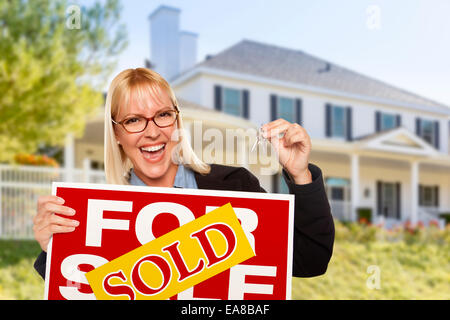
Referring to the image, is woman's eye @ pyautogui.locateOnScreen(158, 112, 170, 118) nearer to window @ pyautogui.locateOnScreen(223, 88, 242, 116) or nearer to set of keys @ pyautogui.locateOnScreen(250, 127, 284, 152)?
set of keys @ pyautogui.locateOnScreen(250, 127, 284, 152)

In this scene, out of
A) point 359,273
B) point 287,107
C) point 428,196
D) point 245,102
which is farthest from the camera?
point 428,196

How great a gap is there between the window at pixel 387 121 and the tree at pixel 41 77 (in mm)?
12465

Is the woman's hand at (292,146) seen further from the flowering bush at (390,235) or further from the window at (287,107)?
the window at (287,107)

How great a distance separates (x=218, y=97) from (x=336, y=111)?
5101mm

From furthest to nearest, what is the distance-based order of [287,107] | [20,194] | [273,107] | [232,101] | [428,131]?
[428,131] < [287,107] < [273,107] < [232,101] < [20,194]

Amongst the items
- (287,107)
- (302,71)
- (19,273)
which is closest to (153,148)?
(19,273)

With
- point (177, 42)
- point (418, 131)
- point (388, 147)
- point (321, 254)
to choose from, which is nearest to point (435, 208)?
point (418, 131)

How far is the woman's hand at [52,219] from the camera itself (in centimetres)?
141

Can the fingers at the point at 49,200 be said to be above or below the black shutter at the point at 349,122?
below

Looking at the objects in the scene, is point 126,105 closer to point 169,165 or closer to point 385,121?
point 169,165

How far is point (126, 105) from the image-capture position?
1.59 metres

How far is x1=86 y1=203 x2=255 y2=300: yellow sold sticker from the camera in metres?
1.40

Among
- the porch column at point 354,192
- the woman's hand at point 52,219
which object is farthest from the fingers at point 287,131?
the porch column at point 354,192

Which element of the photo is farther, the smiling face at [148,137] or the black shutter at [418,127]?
the black shutter at [418,127]
